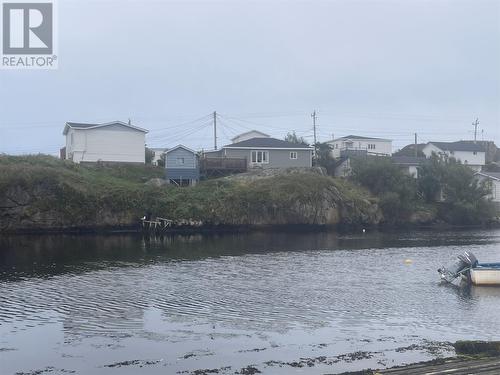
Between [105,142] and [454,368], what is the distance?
63.4 m

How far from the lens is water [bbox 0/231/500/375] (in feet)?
66.3

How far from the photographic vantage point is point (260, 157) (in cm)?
8119

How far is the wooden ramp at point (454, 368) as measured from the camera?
618 inches

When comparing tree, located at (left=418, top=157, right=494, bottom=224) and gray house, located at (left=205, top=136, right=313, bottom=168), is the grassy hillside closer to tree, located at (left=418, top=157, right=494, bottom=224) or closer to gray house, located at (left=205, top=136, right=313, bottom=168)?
gray house, located at (left=205, top=136, right=313, bottom=168)

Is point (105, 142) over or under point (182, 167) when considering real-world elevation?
over

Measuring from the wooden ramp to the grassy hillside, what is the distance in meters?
51.3

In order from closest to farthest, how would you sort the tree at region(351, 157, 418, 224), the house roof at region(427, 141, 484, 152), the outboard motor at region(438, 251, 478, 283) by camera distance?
the outboard motor at region(438, 251, 478, 283)
the tree at region(351, 157, 418, 224)
the house roof at region(427, 141, 484, 152)

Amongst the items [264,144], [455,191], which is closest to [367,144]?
Result: [455,191]

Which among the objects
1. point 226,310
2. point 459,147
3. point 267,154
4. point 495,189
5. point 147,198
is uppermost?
point 459,147

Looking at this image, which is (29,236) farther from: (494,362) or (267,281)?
(494,362)

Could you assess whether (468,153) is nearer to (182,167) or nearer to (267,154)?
(267,154)

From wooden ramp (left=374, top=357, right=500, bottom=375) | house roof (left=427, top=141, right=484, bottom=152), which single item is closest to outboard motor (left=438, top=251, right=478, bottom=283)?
wooden ramp (left=374, top=357, right=500, bottom=375)

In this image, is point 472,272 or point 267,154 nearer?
point 472,272

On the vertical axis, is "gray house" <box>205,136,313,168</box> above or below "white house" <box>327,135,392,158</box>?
below
